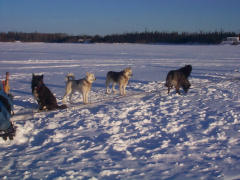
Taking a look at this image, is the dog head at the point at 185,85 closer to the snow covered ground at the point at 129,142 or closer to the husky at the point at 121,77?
the snow covered ground at the point at 129,142

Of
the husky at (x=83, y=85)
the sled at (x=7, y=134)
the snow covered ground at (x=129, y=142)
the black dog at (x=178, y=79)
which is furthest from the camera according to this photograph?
the black dog at (x=178, y=79)

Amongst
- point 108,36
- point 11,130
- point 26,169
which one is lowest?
point 26,169

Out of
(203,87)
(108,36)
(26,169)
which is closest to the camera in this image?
(26,169)

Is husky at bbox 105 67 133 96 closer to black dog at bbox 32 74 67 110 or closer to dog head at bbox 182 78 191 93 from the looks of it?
dog head at bbox 182 78 191 93

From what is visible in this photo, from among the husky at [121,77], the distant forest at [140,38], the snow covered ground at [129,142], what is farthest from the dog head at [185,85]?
the distant forest at [140,38]

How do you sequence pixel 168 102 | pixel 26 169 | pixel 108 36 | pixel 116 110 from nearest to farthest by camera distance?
pixel 26 169 < pixel 116 110 < pixel 168 102 < pixel 108 36

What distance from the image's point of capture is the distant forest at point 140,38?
2466 inches

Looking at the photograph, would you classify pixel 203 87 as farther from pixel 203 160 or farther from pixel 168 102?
pixel 203 160

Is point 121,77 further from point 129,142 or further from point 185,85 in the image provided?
point 129,142

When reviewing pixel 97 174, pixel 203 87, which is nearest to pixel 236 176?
pixel 97 174

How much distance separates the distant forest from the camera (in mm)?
62625

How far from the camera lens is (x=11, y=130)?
14.8ft

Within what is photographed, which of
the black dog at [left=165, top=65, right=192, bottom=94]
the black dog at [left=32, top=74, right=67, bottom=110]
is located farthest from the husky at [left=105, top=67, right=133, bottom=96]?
the black dog at [left=32, top=74, right=67, bottom=110]

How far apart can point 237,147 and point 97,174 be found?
2.48 metres
